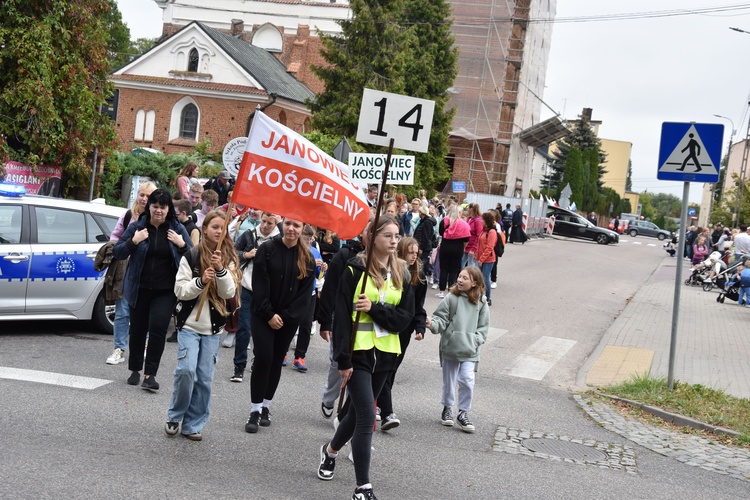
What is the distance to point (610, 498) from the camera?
665 centimetres

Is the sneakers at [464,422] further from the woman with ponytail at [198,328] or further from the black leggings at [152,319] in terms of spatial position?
the black leggings at [152,319]

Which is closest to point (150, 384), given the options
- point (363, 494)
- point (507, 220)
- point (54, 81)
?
point (363, 494)

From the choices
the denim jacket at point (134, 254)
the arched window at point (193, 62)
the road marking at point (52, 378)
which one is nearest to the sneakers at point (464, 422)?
the denim jacket at point (134, 254)

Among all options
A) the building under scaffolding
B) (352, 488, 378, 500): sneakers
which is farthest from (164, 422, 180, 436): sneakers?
the building under scaffolding

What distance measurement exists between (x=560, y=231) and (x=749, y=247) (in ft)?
77.9

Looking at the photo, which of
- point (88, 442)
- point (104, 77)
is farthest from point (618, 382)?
point (104, 77)

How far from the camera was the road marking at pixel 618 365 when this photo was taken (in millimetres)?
11762

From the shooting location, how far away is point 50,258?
10.5 meters

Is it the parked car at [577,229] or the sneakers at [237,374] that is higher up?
the parked car at [577,229]

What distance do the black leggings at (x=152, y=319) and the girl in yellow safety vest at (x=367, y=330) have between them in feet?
8.43

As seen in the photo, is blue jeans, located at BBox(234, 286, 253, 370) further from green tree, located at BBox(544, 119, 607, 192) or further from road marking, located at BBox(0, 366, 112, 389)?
green tree, located at BBox(544, 119, 607, 192)

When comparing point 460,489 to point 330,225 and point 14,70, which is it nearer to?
point 330,225

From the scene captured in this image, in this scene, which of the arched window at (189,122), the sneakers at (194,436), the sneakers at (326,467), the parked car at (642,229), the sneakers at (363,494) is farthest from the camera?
the parked car at (642,229)

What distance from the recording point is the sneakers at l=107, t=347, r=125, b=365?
948cm
